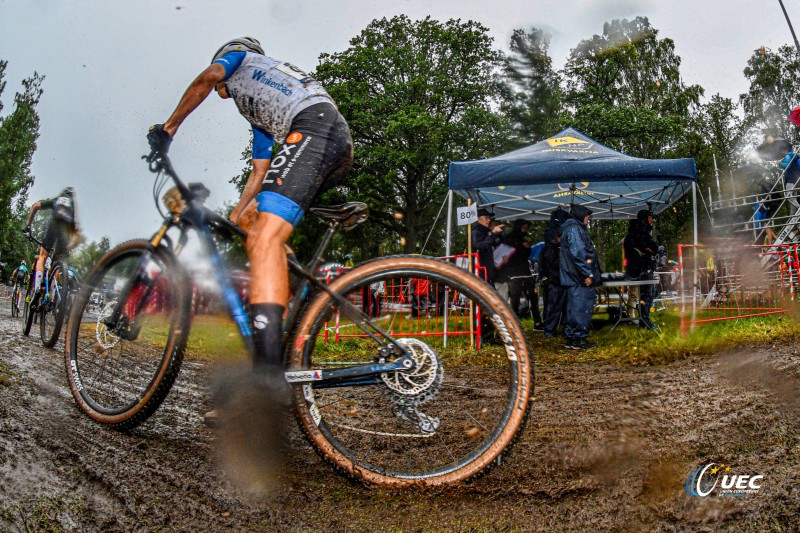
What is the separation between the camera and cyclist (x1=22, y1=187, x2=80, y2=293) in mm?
6121

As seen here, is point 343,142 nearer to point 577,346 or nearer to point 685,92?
point 577,346

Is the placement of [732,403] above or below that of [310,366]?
below

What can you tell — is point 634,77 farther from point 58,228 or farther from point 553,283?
point 58,228

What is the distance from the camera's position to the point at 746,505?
1574mm

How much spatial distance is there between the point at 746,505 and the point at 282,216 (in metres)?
2.07

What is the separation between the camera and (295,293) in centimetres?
229

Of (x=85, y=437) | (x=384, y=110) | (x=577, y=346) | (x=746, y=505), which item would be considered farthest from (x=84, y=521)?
(x=384, y=110)

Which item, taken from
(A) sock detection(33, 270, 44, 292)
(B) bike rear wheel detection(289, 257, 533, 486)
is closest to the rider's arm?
(B) bike rear wheel detection(289, 257, 533, 486)

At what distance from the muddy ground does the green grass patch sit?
2.90m

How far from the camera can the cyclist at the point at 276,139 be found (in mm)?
2168

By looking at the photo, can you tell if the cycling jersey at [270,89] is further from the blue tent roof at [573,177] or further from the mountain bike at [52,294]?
the blue tent roof at [573,177]

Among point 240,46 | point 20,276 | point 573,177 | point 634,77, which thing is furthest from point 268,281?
point 634,77

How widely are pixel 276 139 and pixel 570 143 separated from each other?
7.83 meters

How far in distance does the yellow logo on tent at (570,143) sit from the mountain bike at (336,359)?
7441 millimetres
